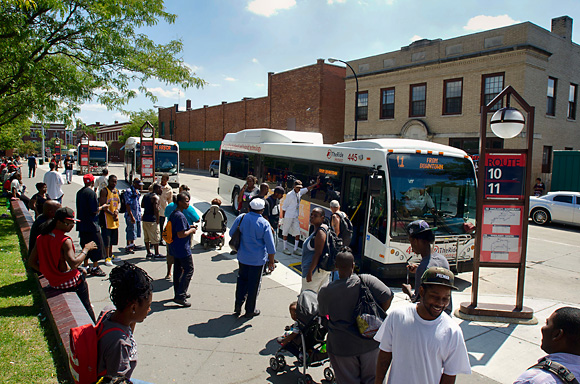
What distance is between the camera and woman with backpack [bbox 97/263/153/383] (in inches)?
95.3

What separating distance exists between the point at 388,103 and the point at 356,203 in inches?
756

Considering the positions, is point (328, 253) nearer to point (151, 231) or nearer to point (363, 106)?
point (151, 231)

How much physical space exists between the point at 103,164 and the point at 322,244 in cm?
3633

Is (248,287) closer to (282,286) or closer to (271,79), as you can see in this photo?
(282,286)

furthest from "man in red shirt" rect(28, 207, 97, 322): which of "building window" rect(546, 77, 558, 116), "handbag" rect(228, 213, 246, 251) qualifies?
"building window" rect(546, 77, 558, 116)

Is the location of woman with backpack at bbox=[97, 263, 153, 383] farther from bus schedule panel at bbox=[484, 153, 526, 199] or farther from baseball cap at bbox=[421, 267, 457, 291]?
bus schedule panel at bbox=[484, 153, 526, 199]

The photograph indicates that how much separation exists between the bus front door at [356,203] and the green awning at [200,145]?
41461mm

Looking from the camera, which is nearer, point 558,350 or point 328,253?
point 558,350

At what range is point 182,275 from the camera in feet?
21.1

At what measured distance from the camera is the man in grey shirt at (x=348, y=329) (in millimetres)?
3543

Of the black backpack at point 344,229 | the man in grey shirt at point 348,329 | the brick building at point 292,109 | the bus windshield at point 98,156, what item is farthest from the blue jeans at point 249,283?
the bus windshield at point 98,156

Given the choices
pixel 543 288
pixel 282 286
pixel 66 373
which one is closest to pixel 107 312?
pixel 66 373

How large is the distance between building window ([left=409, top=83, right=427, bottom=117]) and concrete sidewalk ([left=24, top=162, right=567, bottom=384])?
18976 mm

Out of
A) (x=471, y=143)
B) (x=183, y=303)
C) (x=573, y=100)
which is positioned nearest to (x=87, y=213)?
(x=183, y=303)
